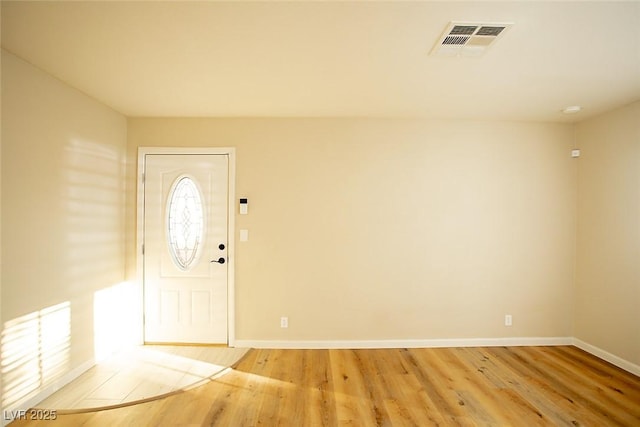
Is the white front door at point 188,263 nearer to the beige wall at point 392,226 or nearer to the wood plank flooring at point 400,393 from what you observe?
the beige wall at point 392,226

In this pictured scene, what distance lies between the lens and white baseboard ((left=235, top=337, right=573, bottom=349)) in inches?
138

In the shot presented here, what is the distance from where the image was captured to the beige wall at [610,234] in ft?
9.95

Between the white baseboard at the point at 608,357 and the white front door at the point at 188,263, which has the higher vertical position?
the white front door at the point at 188,263

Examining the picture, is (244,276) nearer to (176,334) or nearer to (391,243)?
(176,334)

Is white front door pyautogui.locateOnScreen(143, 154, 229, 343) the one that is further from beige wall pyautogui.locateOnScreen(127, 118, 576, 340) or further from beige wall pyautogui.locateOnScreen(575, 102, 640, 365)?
beige wall pyautogui.locateOnScreen(575, 102, 640, 365)

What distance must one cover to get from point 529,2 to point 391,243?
2.44 metres

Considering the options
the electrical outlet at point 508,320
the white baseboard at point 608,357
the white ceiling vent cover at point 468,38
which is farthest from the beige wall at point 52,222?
the white baseboard at point 608,357

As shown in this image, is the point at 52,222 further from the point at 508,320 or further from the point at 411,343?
the point at 508,320

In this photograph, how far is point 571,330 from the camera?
367 cm

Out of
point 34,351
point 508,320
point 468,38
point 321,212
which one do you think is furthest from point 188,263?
point 508,320

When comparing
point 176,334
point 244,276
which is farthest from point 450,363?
point 176,334

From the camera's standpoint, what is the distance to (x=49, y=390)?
2.52 meters

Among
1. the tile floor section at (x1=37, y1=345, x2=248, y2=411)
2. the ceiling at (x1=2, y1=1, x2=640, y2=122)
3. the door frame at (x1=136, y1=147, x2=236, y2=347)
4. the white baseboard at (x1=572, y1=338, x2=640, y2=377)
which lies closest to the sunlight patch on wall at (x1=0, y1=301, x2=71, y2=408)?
the tile floor section at (x1=37, y1=345, x2=248, y2=411)

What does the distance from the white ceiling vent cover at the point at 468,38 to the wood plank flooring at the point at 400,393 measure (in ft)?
8.67
